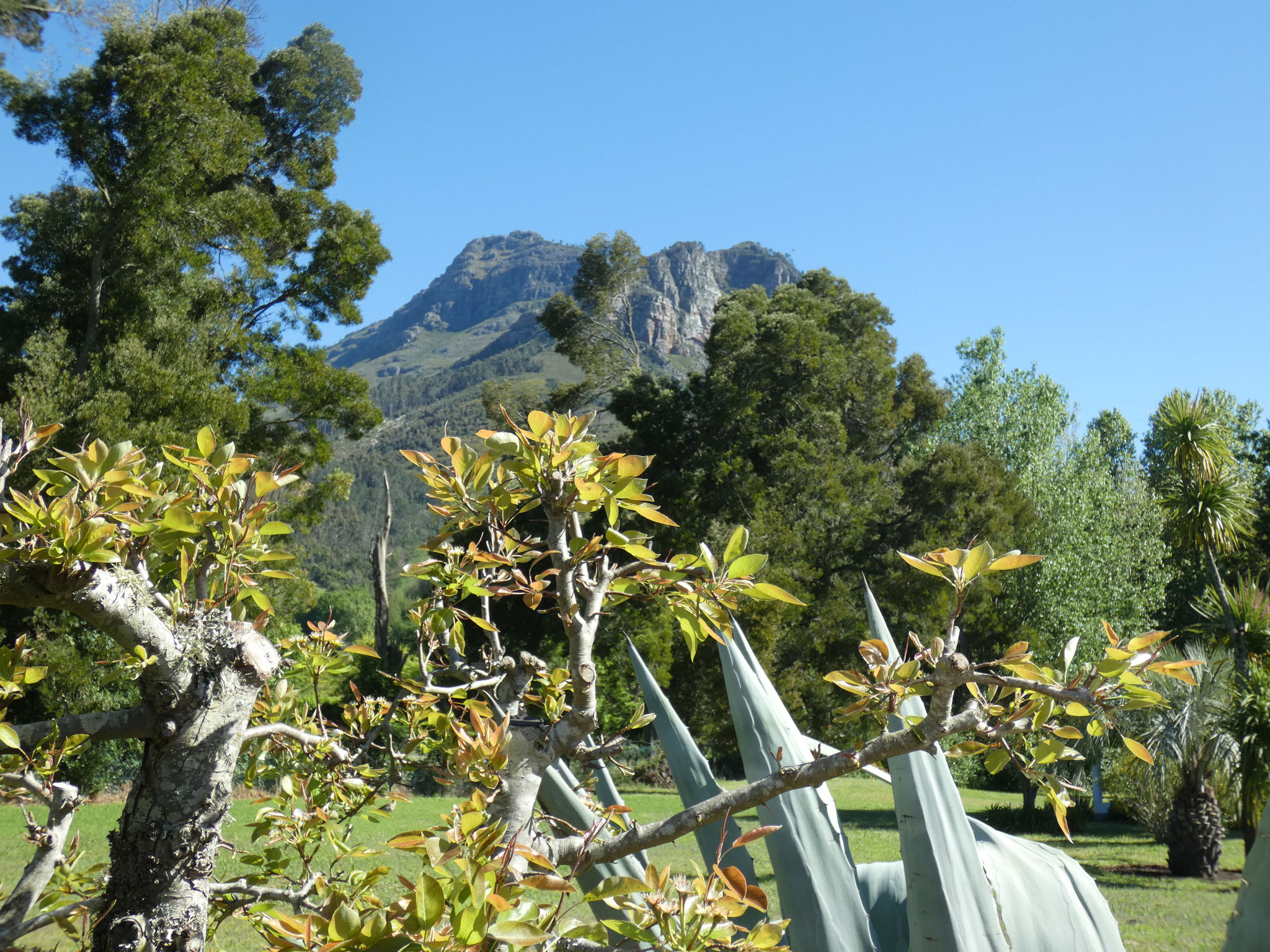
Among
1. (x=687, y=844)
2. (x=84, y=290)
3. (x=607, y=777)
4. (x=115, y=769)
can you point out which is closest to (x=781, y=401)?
(x=687, y=844)

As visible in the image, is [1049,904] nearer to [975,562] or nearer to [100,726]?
[975,562]

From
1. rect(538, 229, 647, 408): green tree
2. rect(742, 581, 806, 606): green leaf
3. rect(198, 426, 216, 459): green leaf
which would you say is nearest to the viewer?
rect(742, 581, 806, 606): green leaf

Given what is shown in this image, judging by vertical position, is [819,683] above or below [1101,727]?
below

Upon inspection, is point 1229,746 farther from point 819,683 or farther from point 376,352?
point 376,352

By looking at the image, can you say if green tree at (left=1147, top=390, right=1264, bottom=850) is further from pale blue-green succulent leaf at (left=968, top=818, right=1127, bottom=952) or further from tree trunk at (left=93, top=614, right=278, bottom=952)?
tree trunk at (left=93, top=614, right=278, bottom=952)

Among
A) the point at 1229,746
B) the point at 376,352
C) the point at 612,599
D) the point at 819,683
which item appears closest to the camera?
the point at 612,599

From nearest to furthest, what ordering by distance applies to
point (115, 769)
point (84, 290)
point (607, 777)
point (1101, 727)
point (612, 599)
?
1. point (1101, 727)
2. point (612, 599)
3. point (607, 777)
4. point (84, 290)
5. point (115, 769)

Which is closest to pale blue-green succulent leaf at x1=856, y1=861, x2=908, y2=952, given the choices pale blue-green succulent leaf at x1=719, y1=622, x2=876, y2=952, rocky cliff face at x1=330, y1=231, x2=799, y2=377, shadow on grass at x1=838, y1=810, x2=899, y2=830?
pale blue-green succulent leaf at x1=719, y1=622, x2=876, y2=952

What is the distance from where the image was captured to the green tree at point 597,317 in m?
19.0

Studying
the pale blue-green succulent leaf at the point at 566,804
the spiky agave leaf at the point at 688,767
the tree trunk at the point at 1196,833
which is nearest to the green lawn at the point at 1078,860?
the tree trunk at the point at 1196,833

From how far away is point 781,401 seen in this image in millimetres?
15945

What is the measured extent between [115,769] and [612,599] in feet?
41.0

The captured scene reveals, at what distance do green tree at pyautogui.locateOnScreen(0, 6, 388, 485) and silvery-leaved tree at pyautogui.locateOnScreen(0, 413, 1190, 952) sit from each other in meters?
6.16

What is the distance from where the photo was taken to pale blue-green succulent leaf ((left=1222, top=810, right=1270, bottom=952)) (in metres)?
1.35
